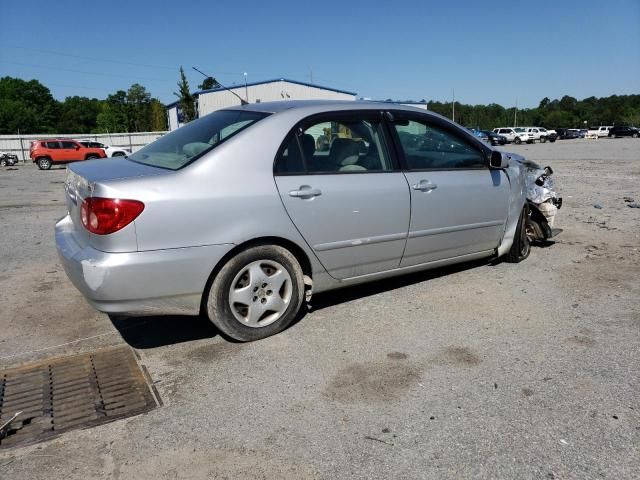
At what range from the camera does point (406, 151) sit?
4.19m

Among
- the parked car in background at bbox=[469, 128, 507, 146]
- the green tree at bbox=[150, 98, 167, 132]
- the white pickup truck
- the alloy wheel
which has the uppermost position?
the green tree at bbox=[150, 98, 167, 132]

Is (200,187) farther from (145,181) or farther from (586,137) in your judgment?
(586,137)

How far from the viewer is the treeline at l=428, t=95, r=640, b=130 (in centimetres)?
10062

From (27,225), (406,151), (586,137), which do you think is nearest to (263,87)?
(27,225)

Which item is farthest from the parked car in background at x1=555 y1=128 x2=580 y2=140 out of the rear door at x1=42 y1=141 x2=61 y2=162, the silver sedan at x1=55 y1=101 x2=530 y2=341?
the silver sedan at x1=55 y1=101 x2=530 y2=341

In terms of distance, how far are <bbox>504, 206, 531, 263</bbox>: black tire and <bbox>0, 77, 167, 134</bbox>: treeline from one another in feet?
279

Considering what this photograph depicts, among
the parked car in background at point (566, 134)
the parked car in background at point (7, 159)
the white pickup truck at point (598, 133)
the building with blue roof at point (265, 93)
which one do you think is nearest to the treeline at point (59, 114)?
the building with blue roof at point (265, 93)

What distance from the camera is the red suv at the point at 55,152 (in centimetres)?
2884

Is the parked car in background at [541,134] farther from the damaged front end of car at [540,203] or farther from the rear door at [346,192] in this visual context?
the rear door at [346,192]

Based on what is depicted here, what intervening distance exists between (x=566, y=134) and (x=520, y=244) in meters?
64.7

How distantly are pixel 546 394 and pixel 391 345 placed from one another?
3.34ft

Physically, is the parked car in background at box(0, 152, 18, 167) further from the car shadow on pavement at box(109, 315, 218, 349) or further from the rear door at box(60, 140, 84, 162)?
the car shadow on pavement at box(109, 315, 218, 349)

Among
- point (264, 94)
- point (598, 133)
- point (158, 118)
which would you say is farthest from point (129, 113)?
point (598, 133)

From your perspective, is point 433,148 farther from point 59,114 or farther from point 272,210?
point 59,114
